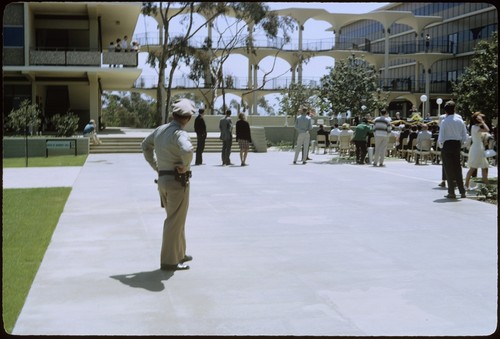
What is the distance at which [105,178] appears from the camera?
16.6m

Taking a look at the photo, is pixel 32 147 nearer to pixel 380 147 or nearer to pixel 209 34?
pixel 380 147

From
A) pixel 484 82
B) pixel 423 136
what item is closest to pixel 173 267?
pixel 423 136

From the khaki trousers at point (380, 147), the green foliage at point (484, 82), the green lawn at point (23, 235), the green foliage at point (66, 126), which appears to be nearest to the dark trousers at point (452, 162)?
the green lawn at point (23, 235)

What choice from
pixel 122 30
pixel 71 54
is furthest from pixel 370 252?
pixel 122 30

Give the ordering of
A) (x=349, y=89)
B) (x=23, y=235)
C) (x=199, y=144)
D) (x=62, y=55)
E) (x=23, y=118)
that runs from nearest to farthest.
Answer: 1. (x=23, y=235)
2. (x=199, y=144)
3. (x=349, y=89)
4. (x=23, y=118)
5. (x=62, y=55)

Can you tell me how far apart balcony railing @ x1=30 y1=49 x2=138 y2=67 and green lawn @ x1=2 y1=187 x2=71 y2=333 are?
69.1 feet

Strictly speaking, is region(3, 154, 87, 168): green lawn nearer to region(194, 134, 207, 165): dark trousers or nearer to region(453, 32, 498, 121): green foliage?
region(194, 134, 207, 165): dark trousers

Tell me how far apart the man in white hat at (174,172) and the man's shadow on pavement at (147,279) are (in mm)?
149

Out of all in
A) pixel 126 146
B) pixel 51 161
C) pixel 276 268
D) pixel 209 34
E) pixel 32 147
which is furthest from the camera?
pixel 209 34

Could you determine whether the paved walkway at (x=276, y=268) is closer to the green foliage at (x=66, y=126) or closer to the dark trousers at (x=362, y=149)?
the dark trousers at (x=362, y=149)

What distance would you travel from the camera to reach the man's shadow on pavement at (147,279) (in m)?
6.02

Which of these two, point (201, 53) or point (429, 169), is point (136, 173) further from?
point (201, 53)

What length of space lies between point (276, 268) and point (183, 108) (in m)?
1.76

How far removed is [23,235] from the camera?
8.47 metres
